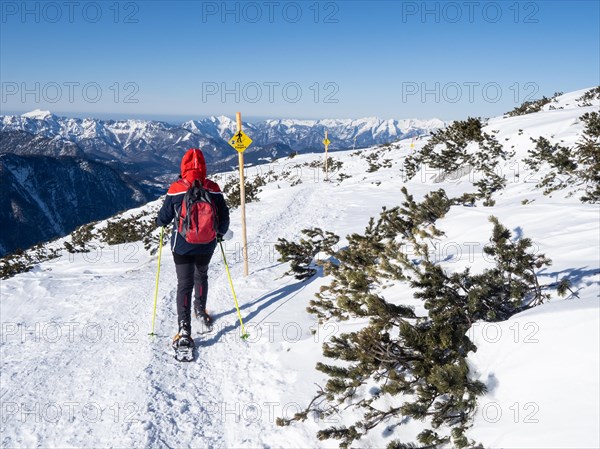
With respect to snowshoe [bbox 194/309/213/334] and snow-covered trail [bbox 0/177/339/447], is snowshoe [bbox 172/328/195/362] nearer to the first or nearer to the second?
snow-covered trail [bbox 0/177/339/447]

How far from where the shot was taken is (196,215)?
5.25 m

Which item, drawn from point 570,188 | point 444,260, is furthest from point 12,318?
point 570,188

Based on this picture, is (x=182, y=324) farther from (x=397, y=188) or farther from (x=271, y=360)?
(x=397, y=188)

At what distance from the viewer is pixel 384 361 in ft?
11.9

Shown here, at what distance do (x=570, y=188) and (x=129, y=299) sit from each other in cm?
996

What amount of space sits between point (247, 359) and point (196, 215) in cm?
219

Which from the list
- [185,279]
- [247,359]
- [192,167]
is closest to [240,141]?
[192,167]

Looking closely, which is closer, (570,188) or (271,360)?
(271,360)

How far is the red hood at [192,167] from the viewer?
5371mm

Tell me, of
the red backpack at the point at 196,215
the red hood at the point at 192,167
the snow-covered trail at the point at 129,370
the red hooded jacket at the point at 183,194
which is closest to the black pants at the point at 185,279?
the red hooded jacket at the point at 183,194

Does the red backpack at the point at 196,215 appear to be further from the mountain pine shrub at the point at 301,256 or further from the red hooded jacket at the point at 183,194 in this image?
the mountain pine shrub at the point at 301,256

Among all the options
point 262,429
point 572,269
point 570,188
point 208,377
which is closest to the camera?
point 262,429

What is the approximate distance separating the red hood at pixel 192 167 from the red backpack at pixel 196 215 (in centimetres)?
13

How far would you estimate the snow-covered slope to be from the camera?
2.75 metres
